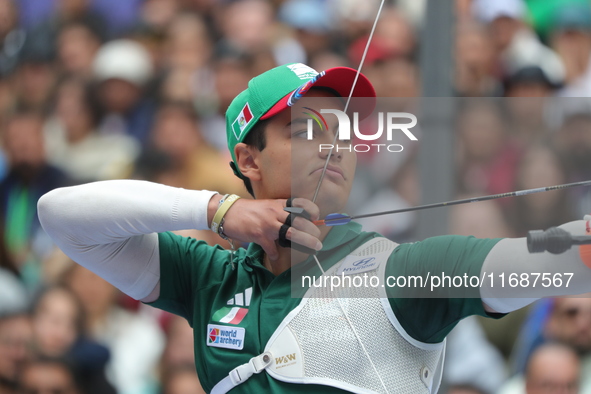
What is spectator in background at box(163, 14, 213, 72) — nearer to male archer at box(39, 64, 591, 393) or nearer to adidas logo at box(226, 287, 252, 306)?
male archer at box(39, 64, 591, 393)

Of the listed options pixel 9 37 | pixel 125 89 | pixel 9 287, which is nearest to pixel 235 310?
pixel 9 287

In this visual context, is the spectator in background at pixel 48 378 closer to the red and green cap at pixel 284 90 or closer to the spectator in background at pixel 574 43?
the red and green cap at pixel 284 90

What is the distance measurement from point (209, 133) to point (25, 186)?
38.2 inches

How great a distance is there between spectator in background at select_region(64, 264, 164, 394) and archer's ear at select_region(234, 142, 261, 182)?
188 cm

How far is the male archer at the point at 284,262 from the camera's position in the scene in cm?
147

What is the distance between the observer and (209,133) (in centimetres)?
390

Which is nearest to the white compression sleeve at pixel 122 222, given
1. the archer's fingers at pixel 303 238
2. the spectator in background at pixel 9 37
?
the archer's fingers at pixel 303 238

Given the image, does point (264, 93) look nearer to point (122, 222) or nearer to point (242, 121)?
point (242, 121)

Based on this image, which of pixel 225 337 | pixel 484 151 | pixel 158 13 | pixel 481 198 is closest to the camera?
pixel 481 198

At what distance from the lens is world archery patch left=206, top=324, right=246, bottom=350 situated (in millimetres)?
1636

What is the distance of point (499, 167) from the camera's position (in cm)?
150

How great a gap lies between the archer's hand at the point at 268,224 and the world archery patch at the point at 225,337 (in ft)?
0.58

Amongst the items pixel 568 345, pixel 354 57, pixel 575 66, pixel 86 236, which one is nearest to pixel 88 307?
pixel 354 57

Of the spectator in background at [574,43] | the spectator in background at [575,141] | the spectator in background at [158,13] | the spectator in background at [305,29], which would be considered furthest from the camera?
the spectator in background at [158,13]
